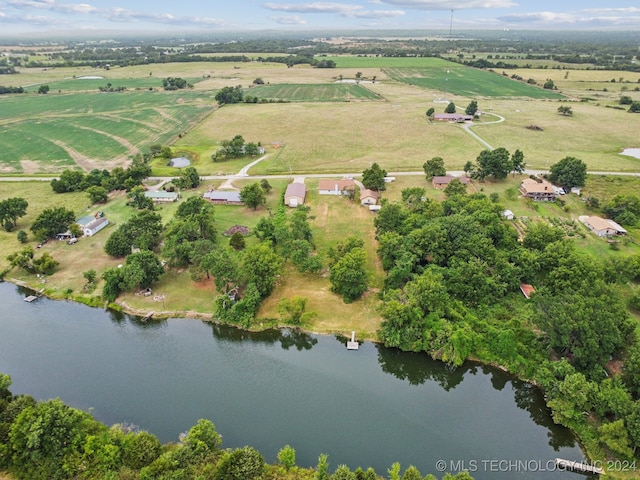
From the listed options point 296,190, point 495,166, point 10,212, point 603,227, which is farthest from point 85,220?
point 603,227

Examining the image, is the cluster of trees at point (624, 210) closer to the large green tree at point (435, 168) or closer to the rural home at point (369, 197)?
the large green tree at point (435, 168)

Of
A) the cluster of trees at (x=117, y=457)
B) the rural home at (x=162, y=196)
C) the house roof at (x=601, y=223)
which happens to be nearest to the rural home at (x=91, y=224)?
the rural home at (x=162, y=196)

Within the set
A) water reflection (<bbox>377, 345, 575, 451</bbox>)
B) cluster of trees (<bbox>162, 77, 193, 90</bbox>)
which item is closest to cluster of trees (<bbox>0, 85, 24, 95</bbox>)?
cluster of trees (<bbox>162, 77, 193, 90</bbox>)

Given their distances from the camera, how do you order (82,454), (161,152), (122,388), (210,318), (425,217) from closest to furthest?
(82,454)
(122,388)
(210,318)
(425,217)
(161,152)

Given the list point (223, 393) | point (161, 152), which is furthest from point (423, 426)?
point (161, 152)

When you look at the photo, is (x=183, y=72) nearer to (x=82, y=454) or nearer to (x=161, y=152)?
(x=161, y=152)
